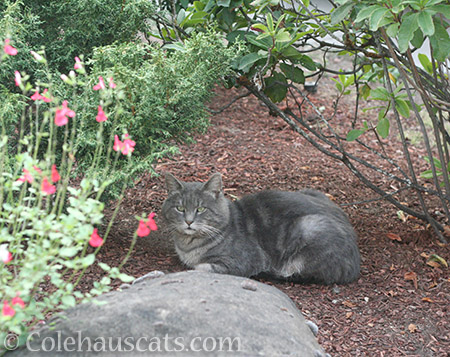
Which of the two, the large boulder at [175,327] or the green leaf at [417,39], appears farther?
the green leaf at [417,39]

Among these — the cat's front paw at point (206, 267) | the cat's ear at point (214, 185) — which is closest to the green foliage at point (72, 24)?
the cat's ear at point (214, 185)

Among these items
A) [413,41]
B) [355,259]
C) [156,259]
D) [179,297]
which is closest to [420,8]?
[413,41]

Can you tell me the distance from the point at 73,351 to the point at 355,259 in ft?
8.28

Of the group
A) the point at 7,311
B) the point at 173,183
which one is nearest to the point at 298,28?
the point at 173,183

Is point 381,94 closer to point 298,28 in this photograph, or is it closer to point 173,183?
point 298,28

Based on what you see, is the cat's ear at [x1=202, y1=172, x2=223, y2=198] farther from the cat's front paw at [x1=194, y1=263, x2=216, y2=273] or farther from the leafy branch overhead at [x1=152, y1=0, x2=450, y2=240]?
the leafy branch overhead at [x1=152, y1=0, x2=450, y2=240]

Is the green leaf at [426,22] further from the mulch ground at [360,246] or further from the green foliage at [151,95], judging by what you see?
the mulch ground at [360,246]

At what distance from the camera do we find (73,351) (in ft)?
7.63

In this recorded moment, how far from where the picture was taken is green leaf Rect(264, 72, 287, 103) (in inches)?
190

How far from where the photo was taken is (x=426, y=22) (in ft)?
10.9

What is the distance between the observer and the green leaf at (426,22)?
326 cm

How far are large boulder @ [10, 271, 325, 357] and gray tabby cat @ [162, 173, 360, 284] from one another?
1335 mm

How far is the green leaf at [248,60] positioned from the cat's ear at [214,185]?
87 cm

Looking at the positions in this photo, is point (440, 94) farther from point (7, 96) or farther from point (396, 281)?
point (7, 96)
